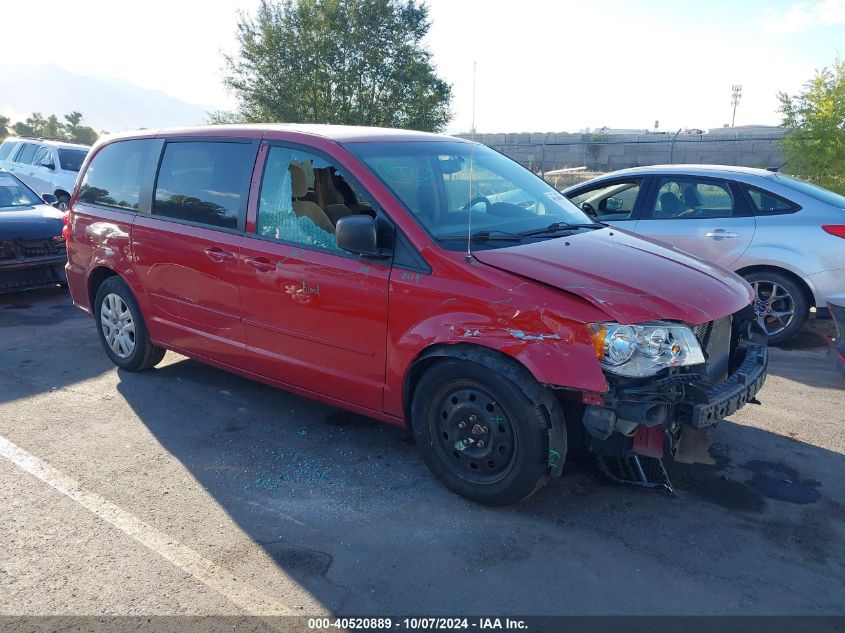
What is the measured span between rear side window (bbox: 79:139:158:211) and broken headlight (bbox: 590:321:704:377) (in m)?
3.80

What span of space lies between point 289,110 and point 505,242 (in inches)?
826

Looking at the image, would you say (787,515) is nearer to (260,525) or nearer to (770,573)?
(770,573)

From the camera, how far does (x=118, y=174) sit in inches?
219

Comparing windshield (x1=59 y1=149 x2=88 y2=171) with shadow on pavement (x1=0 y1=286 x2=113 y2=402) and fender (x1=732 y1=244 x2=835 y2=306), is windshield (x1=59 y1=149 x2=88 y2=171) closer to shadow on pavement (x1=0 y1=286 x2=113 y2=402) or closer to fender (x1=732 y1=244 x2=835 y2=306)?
shadow on pavement (x1=0 y1=286 x2=113 y2=402)

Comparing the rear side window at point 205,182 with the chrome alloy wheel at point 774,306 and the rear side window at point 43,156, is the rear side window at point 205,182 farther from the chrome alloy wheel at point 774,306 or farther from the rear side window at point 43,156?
the rear side window at point 43,156

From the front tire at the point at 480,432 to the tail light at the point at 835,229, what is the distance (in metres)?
4.58

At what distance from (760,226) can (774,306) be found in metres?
0.79

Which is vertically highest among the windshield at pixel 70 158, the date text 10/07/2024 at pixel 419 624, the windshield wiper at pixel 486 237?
the windshield at pixel 70 158

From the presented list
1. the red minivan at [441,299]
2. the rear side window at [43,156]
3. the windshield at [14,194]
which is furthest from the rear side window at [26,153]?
the red minivan at [441,299]

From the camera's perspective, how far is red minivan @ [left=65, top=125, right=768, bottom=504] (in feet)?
10.8

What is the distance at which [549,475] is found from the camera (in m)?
3.44

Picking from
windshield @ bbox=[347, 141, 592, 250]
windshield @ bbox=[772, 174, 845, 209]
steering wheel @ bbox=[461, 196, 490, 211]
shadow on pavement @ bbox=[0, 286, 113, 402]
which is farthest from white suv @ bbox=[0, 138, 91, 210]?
windshield @ bbox=[772, 174, 845, 209]

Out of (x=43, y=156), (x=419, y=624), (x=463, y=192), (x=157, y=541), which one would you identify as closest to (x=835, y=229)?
(x=463, y=192)

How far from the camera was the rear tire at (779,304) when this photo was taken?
6539 mm
